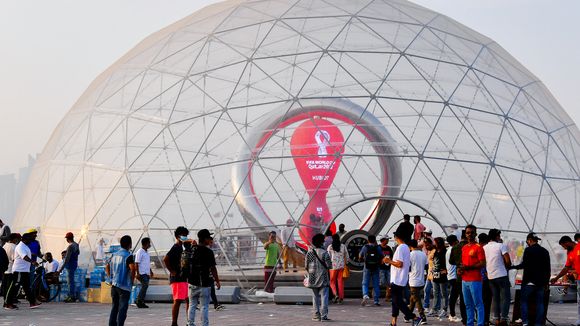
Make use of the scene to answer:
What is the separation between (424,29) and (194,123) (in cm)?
928

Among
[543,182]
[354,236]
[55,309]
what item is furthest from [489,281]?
[543,182]

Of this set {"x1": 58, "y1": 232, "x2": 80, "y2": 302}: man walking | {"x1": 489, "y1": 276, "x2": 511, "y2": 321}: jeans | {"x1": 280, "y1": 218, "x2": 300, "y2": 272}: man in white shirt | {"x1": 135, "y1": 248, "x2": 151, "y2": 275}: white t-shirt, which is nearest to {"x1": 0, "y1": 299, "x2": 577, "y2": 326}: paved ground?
{"x1": 135, "y1": 248, "x2": 151, "y2": 275}: white t-shirt

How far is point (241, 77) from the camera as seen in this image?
23672mm

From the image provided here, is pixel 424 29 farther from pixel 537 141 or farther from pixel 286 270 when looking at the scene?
pixel 286 270

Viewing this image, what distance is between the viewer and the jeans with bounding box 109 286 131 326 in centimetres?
1069

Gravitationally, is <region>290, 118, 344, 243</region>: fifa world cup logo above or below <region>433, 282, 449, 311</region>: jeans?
above

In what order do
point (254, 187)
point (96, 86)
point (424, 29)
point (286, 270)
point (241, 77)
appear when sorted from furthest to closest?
point (96, 86) → point (424, 29) → point (241, 77) → point (254, 187) → point (286, 270)

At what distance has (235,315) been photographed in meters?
14.8

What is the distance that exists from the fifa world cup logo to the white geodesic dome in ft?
0.95

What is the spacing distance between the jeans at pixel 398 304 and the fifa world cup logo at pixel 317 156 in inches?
362

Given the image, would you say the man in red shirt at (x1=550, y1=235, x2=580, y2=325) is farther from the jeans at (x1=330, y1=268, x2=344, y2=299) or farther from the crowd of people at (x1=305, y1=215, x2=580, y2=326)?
the jeans at (x1=330, y1=268, x2=344, y2=299)

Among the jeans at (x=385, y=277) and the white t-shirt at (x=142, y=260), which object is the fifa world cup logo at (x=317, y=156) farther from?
the white t-shirt at (x=142, y=260)

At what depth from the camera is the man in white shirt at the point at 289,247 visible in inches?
Answer: 803

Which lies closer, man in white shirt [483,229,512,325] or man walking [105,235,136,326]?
man walking [105,235,136,326]
